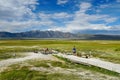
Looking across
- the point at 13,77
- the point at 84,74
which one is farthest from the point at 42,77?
the point at 84,74

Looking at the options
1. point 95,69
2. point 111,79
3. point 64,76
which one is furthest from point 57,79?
point 95,69

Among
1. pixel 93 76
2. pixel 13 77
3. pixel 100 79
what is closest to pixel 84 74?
pixel 93 76

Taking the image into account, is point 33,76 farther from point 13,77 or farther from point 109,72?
point 109,72

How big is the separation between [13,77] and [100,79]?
11.4m

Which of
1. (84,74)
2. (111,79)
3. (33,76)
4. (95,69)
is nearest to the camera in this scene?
(111,79)

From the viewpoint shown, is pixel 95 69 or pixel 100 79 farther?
pixel 95 69

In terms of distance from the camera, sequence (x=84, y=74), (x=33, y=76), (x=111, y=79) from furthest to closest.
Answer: (x=84, y=74), (x=33, y=76), (x=111, y=79)

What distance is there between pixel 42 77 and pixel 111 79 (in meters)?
8.91

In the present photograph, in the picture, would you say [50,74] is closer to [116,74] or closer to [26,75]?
[26,75]

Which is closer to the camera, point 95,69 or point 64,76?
point 64,76

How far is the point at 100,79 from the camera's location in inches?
1166

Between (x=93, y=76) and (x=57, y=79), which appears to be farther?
(x=93, y=76)

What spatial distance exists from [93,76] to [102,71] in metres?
4.14

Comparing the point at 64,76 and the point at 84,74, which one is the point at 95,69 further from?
the point at 64,76
